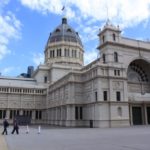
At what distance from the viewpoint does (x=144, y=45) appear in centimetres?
5847

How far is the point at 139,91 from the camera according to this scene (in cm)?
5844

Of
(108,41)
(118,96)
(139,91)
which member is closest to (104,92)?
(118,96)

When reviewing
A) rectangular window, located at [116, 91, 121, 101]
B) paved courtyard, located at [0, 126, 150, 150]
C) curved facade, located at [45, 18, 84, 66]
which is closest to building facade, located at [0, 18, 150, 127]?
rectangular window, located at [116, 91, 121, 101]

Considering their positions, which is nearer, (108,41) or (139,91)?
(108,41)

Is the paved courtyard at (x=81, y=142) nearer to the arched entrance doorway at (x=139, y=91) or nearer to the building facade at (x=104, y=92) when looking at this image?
the building facade at (x=104, y=92)

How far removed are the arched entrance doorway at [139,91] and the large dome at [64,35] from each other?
118 ft

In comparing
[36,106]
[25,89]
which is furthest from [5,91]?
[36,106]

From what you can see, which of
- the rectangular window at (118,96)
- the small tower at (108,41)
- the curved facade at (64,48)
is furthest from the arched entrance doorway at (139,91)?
the curved facade at (64,48)

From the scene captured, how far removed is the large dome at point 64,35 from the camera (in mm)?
89875

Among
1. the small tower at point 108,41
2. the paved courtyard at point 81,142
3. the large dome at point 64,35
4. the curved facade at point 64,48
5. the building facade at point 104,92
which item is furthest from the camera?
the large dome at point 64,35

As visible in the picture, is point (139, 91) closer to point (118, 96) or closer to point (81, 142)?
point (118, 96)

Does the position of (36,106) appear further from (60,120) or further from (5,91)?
(60,120)

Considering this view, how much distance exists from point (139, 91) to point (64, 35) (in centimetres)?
A: 4341

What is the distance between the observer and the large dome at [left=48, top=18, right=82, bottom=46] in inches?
3538
